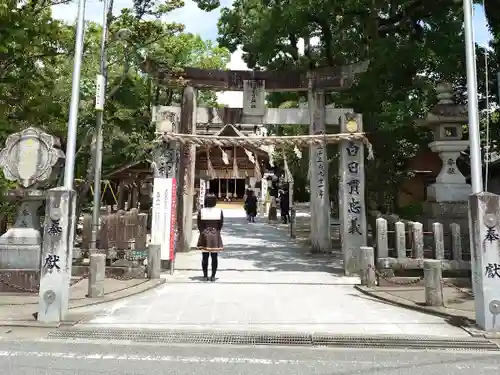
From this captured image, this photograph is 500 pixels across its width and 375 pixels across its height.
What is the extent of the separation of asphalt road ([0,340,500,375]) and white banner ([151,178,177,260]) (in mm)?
5073

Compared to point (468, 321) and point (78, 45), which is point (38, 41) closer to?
point (78, 45)

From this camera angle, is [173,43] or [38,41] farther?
[173,43]

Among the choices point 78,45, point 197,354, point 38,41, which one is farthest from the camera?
point 38,41

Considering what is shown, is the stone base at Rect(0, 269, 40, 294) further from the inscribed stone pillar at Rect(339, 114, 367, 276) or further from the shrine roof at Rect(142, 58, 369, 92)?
the inscribed stone pillar at Rect(339, 114, 367, 276)

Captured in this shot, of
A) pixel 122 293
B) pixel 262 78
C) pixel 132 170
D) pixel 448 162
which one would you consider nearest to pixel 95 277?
pixel 122 293

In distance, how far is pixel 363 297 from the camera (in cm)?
848

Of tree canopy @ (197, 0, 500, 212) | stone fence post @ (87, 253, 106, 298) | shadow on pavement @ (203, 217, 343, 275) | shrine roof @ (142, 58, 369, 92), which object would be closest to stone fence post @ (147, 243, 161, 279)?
stone fence post @ (87, 253, 106, 298)

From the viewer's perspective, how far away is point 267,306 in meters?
7.71

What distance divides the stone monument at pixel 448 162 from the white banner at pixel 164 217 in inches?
279

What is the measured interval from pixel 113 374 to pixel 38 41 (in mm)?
10035

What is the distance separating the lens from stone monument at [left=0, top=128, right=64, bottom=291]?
362 inches

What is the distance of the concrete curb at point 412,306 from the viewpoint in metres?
6.88

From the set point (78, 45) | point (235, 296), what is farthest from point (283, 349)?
point (78, 45)

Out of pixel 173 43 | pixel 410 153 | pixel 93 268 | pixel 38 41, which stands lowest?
pixel 93 268
